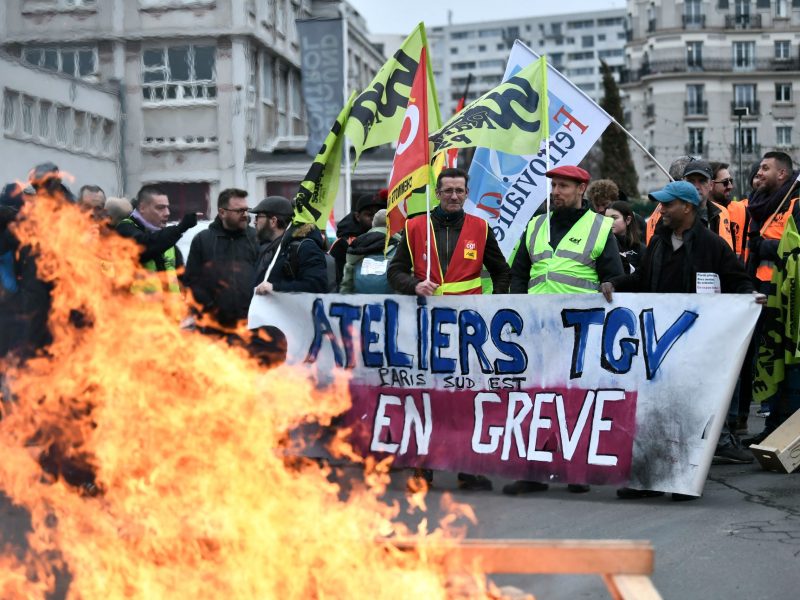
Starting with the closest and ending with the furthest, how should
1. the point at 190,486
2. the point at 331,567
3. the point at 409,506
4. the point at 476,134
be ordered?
1. the point at 331,567
2. the point at 190,486
3. the point at 409,506
4. the point at 476,134

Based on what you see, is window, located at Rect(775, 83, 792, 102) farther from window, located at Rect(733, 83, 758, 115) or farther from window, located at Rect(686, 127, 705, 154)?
window, located at Rect(686, 127, 705, 154)

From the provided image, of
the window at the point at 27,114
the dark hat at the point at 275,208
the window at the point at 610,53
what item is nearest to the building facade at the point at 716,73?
the window at the point at 27,114

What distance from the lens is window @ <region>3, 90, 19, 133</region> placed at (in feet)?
103

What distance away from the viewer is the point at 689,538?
610 centimetres

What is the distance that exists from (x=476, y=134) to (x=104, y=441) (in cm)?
387

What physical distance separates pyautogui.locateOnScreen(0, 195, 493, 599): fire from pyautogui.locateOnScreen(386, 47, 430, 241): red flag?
4.40 feet

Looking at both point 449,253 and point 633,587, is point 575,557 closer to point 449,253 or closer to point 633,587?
point 633,587

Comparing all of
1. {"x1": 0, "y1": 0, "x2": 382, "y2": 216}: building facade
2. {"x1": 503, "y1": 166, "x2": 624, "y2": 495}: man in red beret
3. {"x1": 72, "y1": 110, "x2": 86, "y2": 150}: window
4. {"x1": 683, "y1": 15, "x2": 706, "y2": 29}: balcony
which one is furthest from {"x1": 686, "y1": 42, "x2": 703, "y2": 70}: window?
{"x1": 503, "y1": 166, "x2": 624, "y2": 495}: man in red beret

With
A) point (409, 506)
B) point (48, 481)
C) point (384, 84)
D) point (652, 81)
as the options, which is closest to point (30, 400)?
point (48, 481)

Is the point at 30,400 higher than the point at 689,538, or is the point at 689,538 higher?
the point at 30,400

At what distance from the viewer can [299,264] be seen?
28.5 feet

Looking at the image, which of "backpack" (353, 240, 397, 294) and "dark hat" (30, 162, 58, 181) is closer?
"dark hat" (30, 162, 58, 181)

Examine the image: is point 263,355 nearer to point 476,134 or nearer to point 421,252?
point 421,252

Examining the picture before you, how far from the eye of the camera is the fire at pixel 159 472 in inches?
158
